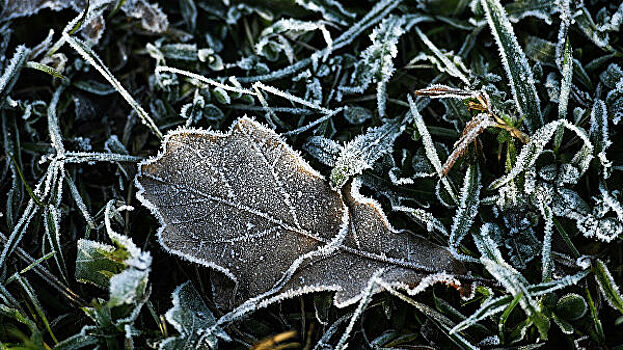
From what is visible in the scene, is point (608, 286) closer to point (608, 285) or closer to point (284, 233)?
point (608, 285)

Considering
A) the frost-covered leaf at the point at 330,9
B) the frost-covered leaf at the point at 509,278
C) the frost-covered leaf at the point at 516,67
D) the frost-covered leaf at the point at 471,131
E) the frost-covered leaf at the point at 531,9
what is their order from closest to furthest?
the frost-covered leaf at the point at 509,278 → the frost-covered leaf at the point at 471,131 → the frost-covered leaf at the point at 516,67 → the frost-covered leaf at the point at 531,9 → the frost-covered leaf at the point at 330,9

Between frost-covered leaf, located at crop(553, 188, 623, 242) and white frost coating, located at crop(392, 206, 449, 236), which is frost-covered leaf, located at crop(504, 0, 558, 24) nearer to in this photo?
frost-covered leaf, located at crop(553, 188, 623, 242)

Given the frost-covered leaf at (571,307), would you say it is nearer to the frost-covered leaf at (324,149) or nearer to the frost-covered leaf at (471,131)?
the frost-covered leaf at (471,131)

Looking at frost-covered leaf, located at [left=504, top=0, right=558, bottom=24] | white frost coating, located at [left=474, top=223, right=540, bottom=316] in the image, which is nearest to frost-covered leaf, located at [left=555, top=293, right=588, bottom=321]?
white frost coating, located at [left=474, top=223, right=540, bottom=316]

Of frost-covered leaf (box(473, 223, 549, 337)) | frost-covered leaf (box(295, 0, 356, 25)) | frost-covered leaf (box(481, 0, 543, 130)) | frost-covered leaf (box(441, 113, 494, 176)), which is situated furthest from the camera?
frost-covered leaf (box(295, 0, 356, 25))

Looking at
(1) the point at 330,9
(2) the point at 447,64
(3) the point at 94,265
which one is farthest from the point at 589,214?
(3) the point at 94,265

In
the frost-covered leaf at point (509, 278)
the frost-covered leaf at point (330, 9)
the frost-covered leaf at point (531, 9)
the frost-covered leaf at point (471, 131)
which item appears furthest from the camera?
the frost-covered leaf at point (330, 9)

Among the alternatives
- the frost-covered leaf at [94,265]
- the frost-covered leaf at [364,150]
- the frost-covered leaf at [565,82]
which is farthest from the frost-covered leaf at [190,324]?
the frost-covered leaf at [565,82]
